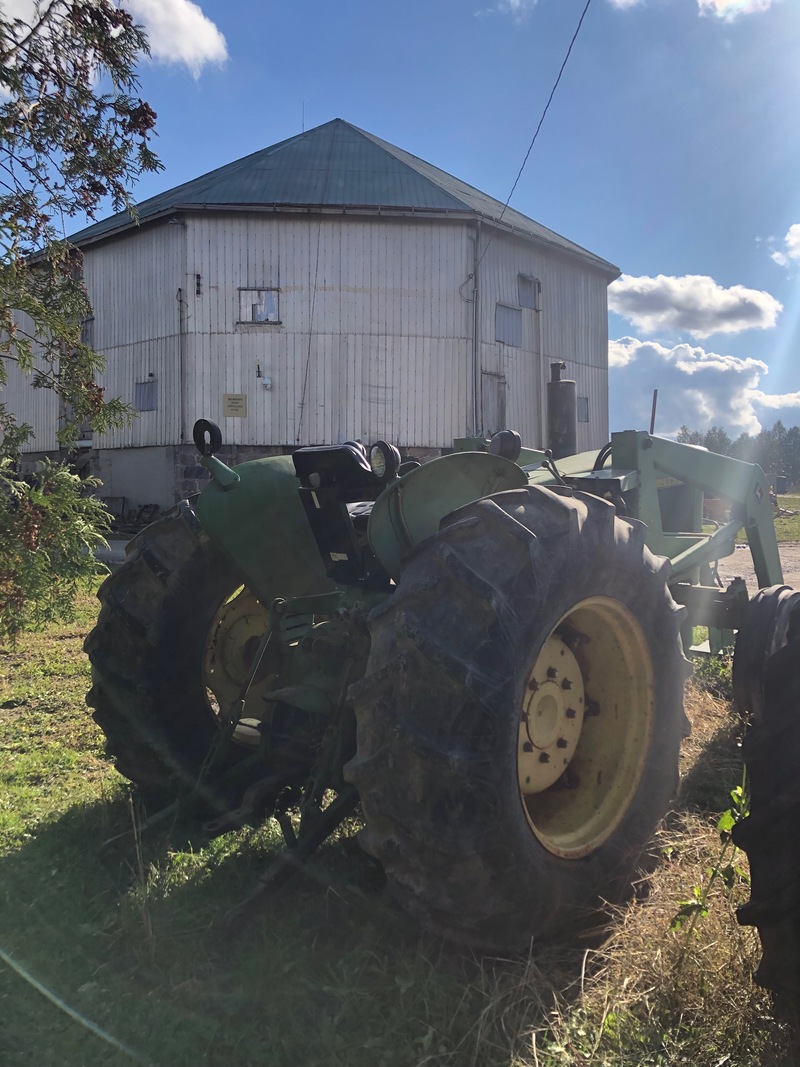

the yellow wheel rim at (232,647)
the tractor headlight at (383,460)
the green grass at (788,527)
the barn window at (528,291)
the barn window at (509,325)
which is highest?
the barn window at (528,291)

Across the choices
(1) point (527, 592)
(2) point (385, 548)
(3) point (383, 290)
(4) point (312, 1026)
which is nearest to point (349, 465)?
(2) point (385, 548)

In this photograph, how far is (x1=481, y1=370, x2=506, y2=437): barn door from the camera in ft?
61.4

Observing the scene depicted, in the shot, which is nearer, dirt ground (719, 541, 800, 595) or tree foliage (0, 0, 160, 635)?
tree foliage (0, 0, 160, 635)

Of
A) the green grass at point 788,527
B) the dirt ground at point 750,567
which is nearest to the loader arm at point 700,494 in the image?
the dirt ground at point 750,567

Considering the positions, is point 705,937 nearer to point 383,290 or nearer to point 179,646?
point 179,646

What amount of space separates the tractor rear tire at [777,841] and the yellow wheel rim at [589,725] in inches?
28.7

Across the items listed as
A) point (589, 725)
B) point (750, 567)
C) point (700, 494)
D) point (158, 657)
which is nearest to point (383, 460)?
point (589, 725)

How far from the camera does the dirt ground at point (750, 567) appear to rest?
12715 millimetres

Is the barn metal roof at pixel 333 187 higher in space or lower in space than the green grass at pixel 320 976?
higher

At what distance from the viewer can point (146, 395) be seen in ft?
63.7

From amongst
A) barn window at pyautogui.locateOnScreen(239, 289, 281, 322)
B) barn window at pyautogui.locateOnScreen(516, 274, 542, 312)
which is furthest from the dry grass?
barn window at pyautogui.locateOnScreen(516, 274, 542, 312)

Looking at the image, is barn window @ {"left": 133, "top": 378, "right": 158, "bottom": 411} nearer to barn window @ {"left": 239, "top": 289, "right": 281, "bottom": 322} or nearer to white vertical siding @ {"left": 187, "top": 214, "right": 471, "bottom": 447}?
white vertical siding @ {"left": 187, "top": 214, "right": 471, "bottom": 447}

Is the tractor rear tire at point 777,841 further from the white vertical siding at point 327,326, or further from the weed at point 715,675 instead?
the white vertical siding at point 327,326

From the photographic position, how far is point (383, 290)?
709 inches
